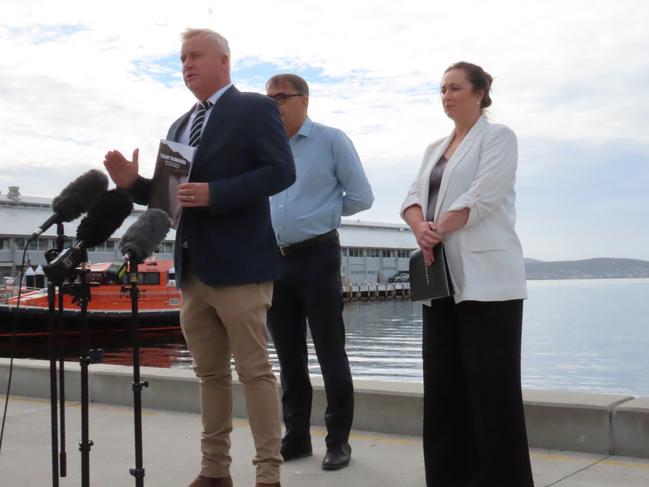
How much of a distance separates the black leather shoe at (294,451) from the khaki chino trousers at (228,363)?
0.71 m

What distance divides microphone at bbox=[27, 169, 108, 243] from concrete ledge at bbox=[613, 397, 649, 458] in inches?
103

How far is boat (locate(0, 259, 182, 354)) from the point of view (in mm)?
28547

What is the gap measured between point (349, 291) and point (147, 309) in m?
36.7

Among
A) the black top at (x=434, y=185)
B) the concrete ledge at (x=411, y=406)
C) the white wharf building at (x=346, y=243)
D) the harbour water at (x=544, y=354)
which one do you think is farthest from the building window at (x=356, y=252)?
the black top at (x=434, y=185)

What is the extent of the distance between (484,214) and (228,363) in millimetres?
1208

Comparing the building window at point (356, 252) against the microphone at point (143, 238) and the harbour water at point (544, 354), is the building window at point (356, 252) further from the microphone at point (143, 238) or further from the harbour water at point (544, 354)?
the microphone at point (143, 238)

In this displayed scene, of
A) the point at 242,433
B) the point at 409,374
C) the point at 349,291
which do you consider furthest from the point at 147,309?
the point at 349,291

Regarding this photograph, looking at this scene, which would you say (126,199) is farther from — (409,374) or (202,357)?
(409,374)

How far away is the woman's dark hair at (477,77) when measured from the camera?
3115 mm

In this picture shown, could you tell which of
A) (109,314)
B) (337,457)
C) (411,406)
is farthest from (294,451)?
(109,314)

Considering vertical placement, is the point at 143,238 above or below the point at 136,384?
above

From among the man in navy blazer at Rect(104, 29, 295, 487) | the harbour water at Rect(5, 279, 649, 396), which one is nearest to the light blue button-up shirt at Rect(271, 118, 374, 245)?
the man in navy blazer at Rect(104, 29, 295, 487)

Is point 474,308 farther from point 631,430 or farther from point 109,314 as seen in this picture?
point 109,314

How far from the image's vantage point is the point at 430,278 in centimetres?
307
